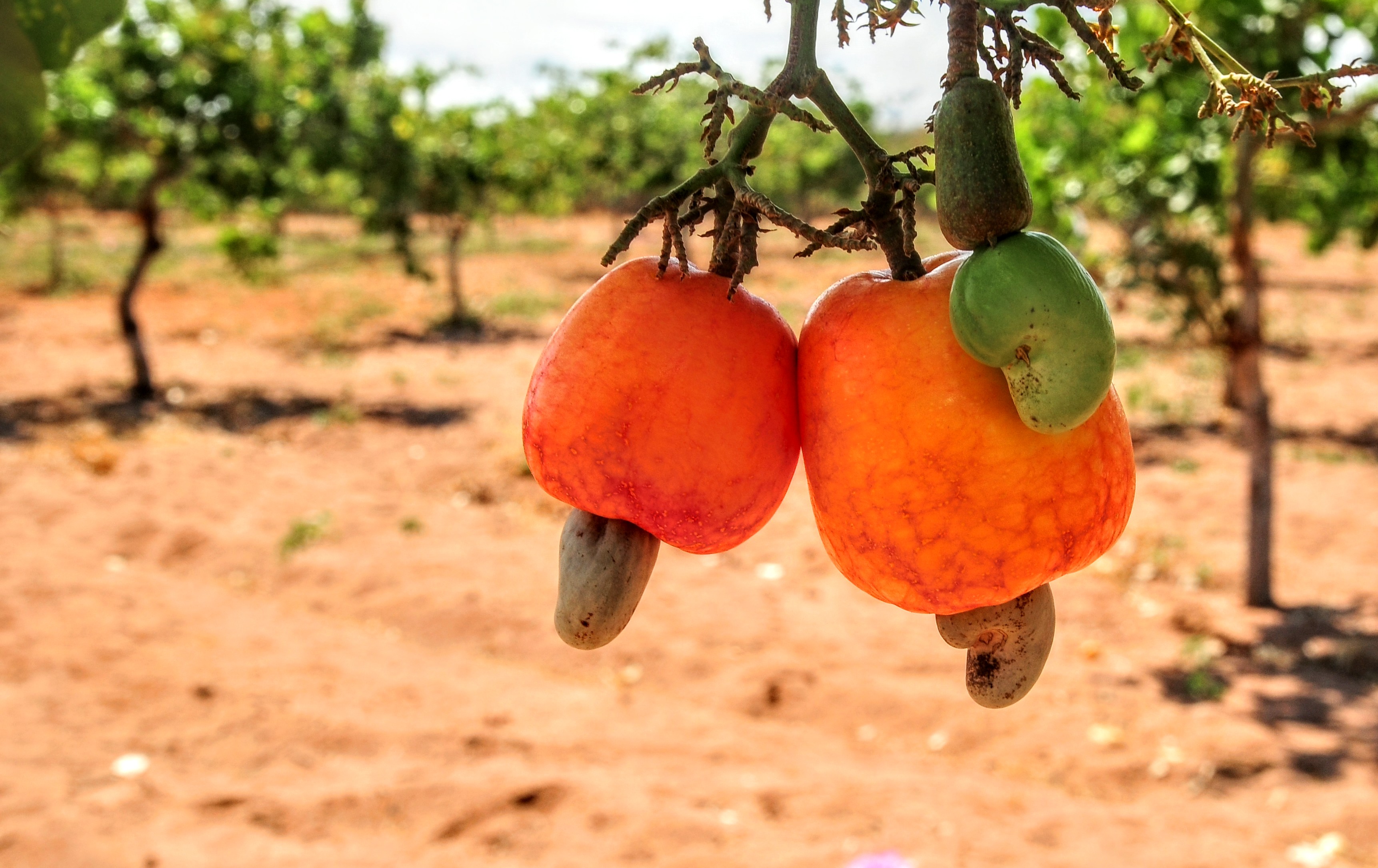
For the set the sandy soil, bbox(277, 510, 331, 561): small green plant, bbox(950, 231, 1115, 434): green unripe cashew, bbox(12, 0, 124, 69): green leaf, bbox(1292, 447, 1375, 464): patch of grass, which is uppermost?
bbox(12, 0, 124, 69): green leaf

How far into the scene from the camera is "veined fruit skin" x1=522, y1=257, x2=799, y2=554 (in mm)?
908

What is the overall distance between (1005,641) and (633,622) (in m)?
6.16

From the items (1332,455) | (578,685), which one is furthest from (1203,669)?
(1332,455)

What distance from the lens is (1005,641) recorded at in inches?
35.3

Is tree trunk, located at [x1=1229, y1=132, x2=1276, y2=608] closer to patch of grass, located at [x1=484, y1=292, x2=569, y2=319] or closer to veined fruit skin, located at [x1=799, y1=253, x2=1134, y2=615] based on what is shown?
veined fruit skin, located at [x1=799, y1=253, x2=1134, y2=615]

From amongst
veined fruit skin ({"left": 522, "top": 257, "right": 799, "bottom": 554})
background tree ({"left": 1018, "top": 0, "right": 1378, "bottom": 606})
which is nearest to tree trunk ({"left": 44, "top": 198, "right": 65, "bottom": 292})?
background tree ({"left": 1018, "top": 0, "right": 1378, "bottom": 606})

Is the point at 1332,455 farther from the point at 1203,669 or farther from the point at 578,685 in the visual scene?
the point at 578,685

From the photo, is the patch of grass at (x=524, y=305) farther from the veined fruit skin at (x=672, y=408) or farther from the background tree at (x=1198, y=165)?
the veined fruit skin at (x=672, y=408)

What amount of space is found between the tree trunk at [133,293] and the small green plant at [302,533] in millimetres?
5212

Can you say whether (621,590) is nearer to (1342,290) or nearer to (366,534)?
(366,534)

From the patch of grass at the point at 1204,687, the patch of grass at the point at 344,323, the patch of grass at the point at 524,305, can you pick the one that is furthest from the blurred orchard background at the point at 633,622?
the patch of grass at the point at 524,305

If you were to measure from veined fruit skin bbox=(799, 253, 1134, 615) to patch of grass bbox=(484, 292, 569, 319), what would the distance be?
60.6 feet

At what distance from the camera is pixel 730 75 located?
79cm

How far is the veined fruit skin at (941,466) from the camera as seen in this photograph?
83cm
